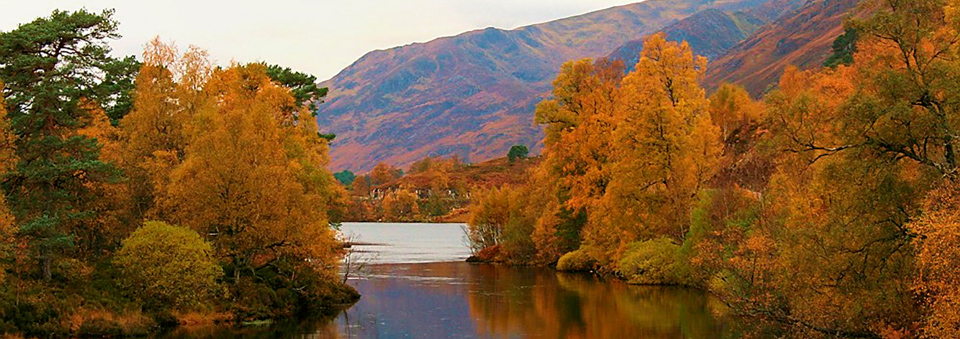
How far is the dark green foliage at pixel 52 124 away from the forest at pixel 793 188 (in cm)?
2854

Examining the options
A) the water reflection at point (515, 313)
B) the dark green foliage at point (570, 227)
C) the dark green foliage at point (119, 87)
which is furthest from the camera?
the dark green foliage at point (570, 227)

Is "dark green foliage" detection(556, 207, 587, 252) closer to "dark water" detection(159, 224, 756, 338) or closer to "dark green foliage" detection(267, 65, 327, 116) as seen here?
"dark water" detection(159, 224, 756, 338)

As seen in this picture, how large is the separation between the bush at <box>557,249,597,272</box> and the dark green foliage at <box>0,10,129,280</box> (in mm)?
38483

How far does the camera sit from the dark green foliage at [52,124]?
36500 millimetres

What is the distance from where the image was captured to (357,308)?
157ft

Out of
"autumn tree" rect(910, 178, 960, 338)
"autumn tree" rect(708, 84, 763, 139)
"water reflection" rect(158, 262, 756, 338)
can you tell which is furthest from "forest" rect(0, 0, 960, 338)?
"autumn tree" rect(708, 84, 763, 139)

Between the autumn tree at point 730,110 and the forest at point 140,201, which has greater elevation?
the autumn tree at point 730,110

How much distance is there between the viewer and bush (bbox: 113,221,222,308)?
3741cm

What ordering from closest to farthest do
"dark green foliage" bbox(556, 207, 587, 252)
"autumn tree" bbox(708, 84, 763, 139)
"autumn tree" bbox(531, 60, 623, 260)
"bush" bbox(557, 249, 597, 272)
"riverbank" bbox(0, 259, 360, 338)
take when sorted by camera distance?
"riverbank" bbox(0, 259, 360, 338)
"autumn tree" bbox(531, 60, 623, 260)
"bush" bbox(557, 249, 597, 272)
"dark green foliage" bbox(556, 207, 587, 252)
"autumn tree" bbox(708, 84, 763, 139)

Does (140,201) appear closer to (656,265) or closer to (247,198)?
(247,198)

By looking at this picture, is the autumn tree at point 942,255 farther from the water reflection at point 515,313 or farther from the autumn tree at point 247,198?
the autumn tree at point 247,198

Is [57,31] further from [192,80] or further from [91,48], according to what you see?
[192,80]

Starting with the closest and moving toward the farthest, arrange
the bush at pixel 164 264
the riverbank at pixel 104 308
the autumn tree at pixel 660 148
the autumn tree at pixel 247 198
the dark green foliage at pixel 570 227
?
the riverbank at pixel 104 308 → the bush at pixel 164 264 → the autumn tree at pixel 247 198 → the autumn tree at pixel 660 148 → the dark green foliage at pixel 570 227

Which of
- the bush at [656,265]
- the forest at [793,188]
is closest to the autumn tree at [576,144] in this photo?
the forest at [793,188]
